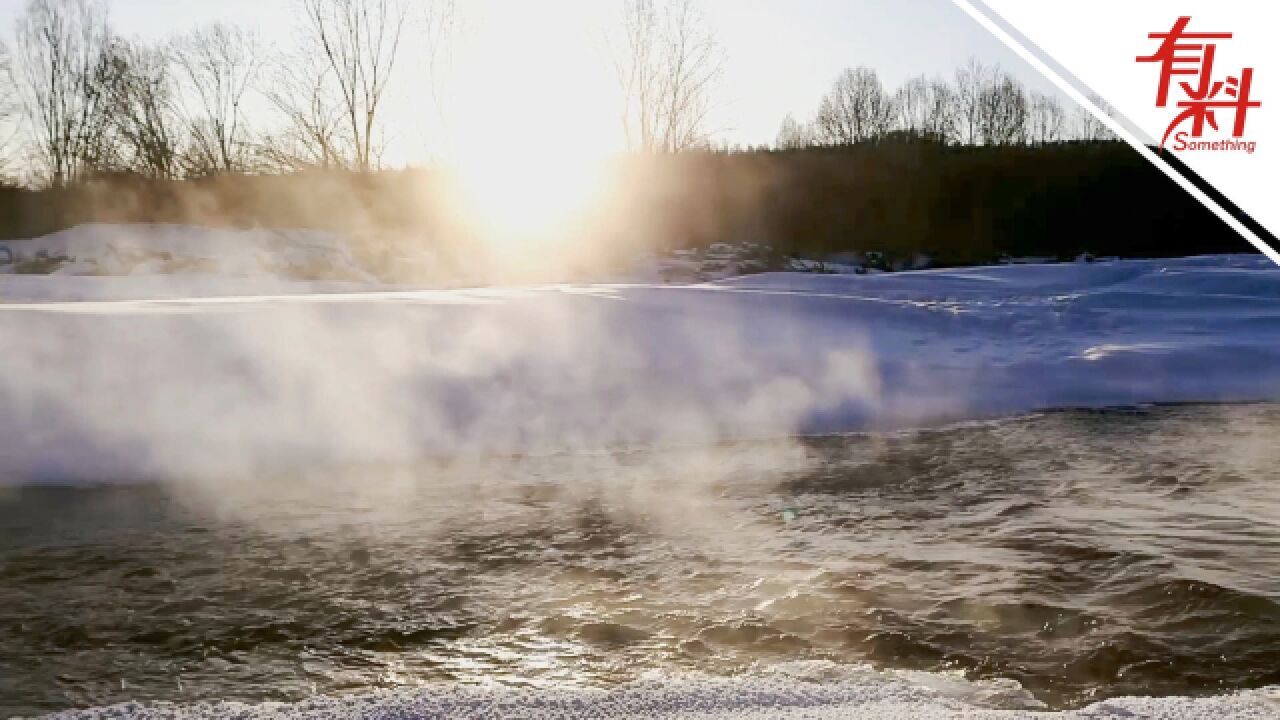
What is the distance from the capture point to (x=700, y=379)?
393 centimetres

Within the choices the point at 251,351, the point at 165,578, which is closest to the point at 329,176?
the point at 251,351

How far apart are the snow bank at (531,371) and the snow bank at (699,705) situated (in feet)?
5.86

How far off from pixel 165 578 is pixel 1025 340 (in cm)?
415

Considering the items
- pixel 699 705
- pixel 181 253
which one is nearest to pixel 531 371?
pixel 699 705

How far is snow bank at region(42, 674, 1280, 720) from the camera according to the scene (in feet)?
4.41

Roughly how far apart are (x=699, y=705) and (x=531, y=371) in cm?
245

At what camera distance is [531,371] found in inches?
147

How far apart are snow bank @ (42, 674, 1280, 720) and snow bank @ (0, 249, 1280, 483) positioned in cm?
179

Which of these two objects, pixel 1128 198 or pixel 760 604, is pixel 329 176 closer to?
pixel 1128 198

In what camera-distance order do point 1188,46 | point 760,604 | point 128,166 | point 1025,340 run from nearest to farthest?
point 760,604 → point 1025,340 → point 1188,46 → point 128,166

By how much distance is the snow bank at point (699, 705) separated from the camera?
4.41 feet

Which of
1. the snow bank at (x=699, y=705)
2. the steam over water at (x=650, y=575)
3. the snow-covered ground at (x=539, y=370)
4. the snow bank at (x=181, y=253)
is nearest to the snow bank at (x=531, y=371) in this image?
the snow-covered ground at (x=539, y=370)

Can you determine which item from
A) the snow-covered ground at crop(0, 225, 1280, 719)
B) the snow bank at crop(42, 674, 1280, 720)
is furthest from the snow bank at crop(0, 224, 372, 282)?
the snow bank at crop(42, 674, 1280, 720)

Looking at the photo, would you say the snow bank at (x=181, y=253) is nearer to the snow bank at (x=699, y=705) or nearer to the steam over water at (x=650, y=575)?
the steam over water at (x=650, y=575)
